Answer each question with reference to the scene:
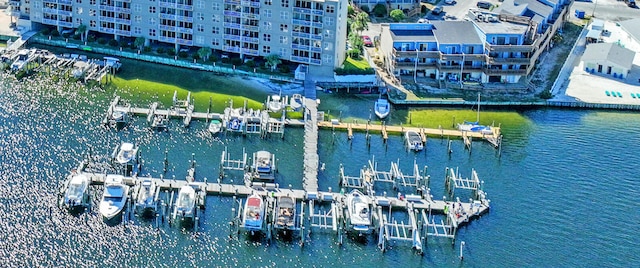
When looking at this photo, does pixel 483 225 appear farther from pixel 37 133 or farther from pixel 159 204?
pixel 37 133

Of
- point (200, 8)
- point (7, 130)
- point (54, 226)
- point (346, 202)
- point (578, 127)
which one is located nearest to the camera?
point (54, 226)

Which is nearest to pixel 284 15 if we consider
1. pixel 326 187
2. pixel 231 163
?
pixel 231 163

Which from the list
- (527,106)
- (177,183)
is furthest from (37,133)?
(527,106)

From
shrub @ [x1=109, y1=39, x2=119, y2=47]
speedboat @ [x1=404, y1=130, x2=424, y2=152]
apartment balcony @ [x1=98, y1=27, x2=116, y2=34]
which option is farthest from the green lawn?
apartment balcony @ [x1=98, y1=27, x2=116, y2=34]

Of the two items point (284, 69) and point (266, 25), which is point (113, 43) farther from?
point (284, 69)

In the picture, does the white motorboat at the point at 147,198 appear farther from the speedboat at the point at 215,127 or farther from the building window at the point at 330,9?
the building window at the point at 330,9
